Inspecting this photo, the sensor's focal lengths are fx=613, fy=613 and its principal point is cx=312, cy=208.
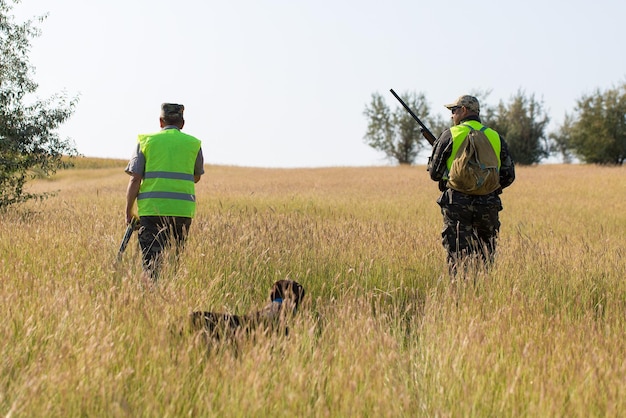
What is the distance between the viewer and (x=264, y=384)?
2998 millimetres

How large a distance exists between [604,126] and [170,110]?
49.7 m

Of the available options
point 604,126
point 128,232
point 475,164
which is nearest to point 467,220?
point 475,164

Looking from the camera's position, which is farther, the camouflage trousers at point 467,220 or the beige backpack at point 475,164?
the camouflage trousers at point 467,220

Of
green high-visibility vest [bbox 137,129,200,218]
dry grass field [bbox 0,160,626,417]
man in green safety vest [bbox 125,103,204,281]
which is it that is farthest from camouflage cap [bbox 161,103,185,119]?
dry grass field [bbox 0,160,626,417]

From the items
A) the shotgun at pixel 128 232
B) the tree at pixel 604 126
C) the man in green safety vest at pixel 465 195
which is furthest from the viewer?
the tree at pixel 604 126

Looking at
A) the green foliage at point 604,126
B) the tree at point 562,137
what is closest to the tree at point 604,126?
the green foliage at point 604,126

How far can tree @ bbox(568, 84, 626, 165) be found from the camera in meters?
49.0

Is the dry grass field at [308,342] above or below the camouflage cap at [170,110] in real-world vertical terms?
below

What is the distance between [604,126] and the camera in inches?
1928

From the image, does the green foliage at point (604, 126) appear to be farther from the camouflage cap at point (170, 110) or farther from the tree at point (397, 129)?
the camouflage cap at point (170, 110)

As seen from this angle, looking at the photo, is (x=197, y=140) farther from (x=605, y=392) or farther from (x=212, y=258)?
(x=605, y=392)

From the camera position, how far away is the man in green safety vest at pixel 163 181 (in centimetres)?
611

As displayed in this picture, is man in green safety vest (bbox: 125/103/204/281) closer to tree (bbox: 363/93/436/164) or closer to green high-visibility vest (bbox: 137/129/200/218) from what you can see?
green high-visibility vest (bbox: 137/129/200/218)

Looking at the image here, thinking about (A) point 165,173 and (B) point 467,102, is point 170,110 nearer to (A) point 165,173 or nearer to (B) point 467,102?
Answer: (A) point 165,173
